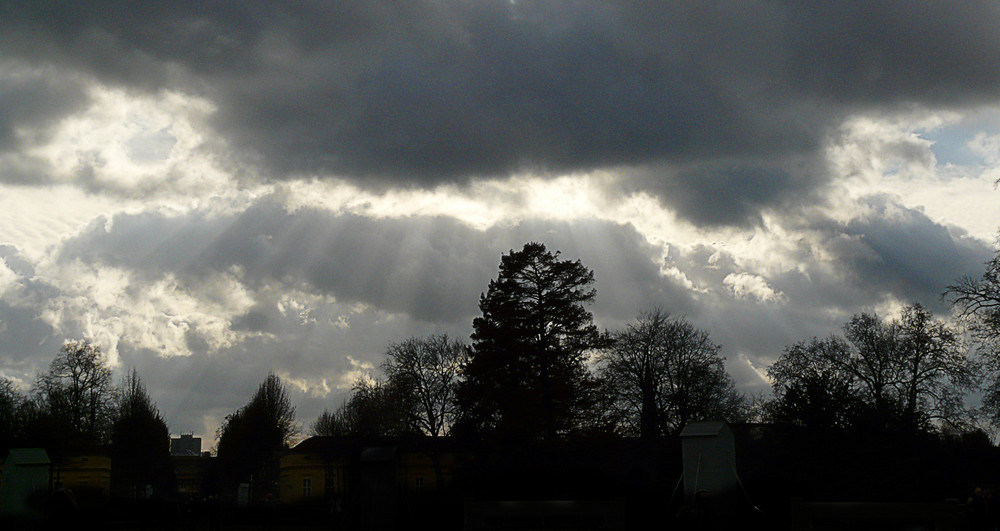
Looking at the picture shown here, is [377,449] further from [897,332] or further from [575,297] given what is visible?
[897,332]

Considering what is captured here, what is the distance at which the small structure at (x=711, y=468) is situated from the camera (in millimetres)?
15375

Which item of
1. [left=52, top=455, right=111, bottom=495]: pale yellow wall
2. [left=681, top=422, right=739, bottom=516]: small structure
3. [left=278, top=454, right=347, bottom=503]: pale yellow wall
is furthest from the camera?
[left=278, top=454, right=347, bottom=503]: pale yellow wall

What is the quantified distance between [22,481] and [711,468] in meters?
15.0

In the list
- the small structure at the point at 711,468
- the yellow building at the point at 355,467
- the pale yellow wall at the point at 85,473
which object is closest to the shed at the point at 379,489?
the yellow building at the point at 355,467

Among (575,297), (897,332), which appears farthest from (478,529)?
(897,332)

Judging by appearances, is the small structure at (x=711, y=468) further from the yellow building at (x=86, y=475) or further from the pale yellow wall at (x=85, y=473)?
the pale yellow wall at (x=85, y=473)

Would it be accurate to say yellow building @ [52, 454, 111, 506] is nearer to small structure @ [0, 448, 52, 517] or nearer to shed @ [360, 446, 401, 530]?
small structure @ [0, 448, 52, 517]

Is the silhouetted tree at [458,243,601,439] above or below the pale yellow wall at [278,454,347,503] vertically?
above

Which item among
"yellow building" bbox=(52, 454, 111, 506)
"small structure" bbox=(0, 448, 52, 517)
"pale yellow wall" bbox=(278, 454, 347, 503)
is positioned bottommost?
"pale yellow wall" bbox=(278, 454, 347, 503)

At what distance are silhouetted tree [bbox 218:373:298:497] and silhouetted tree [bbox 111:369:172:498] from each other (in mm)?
5571

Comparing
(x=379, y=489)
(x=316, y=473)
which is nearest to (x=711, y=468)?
(x=379, y=489)

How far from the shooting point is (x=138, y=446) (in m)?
52.8

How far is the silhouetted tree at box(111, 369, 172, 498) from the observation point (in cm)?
3631

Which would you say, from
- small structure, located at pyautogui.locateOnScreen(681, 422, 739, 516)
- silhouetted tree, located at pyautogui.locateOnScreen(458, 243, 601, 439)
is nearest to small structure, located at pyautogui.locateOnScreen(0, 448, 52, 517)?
small structure, located at pyautogui.locateOnScreen(681, 422, 739, 516)
